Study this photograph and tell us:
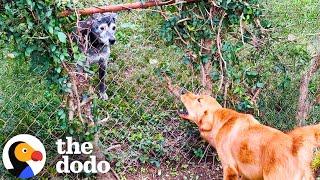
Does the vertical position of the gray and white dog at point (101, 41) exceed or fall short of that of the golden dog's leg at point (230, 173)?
it exceeds it

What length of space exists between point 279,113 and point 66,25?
8.36 feet

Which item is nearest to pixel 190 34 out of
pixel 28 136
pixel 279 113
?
pixel 279 113

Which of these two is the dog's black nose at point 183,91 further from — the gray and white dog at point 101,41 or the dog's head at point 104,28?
the dog's head at point 104,28

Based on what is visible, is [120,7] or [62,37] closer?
[62,37]

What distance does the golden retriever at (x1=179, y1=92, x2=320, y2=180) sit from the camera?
4723 mm

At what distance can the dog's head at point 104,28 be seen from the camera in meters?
6.53

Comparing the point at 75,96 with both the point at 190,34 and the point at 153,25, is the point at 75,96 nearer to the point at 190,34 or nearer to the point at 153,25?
the point at 190,34

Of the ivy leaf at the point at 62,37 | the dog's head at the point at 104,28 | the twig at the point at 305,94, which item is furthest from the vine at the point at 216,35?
the dog's head at the point at 104,28

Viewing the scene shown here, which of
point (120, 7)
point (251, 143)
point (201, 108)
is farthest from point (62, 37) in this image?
point (251, 143)

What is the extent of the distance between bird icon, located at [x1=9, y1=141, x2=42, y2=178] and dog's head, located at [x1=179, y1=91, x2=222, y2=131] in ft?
4.70

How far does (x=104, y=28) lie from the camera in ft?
21.8

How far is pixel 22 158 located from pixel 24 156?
3cm

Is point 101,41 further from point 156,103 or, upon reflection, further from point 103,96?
point 156,103

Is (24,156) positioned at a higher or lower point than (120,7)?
lower
